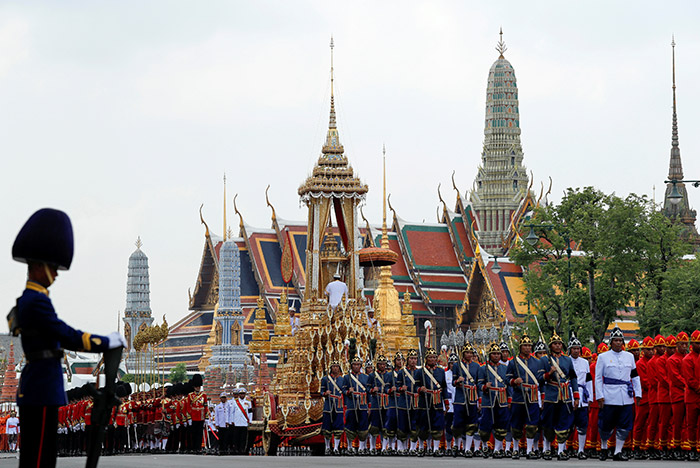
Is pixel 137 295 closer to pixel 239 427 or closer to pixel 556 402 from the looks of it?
pixel 239 427

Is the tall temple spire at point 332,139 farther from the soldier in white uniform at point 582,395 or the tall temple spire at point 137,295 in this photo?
the tall temple spire at point 137,295

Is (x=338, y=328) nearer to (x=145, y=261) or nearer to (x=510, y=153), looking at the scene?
(x=510, y=153)

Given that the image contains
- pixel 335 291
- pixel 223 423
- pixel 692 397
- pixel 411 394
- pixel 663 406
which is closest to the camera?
pixel 692 397

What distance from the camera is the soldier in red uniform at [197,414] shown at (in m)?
27.7

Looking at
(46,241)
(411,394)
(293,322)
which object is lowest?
(411,394)

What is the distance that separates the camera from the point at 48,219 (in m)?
9.15

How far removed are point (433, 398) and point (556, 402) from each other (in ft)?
10.8

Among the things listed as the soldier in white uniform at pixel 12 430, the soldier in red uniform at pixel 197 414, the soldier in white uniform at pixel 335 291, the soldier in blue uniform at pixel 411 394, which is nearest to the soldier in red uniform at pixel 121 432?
the soldier in red uniform at pixel 197 414

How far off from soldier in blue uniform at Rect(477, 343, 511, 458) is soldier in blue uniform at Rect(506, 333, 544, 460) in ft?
0.78

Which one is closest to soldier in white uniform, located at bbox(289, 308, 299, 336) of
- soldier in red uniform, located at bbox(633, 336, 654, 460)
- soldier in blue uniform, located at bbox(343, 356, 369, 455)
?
soldier in blue uniform, located at bbox(343, 356, 369, 455)

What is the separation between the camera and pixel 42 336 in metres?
8.93

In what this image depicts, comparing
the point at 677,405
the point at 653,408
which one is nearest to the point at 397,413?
the point at 653,408

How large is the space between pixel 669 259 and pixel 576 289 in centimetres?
285

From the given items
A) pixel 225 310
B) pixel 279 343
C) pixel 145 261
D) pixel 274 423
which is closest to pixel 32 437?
pixel 274 423
